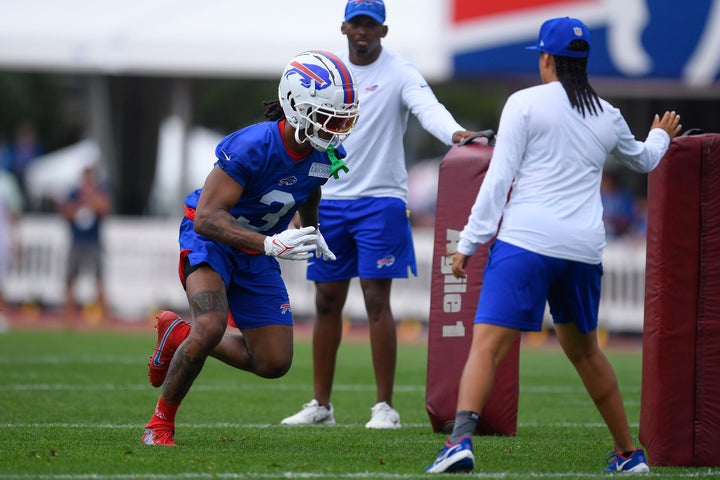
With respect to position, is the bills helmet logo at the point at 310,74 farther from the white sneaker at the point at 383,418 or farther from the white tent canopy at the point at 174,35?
the white tent canopy at the point at 174,35

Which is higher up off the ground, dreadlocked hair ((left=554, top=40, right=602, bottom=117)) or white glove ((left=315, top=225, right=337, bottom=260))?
dreadlocked hair ((left=554, top=40, right=602, bottom=117))

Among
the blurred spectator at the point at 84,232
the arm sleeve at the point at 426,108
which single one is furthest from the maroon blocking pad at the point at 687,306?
the blurred spectator at the point at 84,232

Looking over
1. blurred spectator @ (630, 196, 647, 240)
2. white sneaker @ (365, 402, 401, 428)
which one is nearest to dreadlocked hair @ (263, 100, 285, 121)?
white sneaker @ (365, 402, 401, 428)

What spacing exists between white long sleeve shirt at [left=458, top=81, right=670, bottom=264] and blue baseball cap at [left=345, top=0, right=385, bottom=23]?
7.54 ft

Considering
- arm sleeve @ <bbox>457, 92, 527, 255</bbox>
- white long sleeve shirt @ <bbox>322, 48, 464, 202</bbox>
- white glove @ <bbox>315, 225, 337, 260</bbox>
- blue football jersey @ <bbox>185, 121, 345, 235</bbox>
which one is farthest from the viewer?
white long sleeve shirt @ <bbox>322, 48, 464, 202</bbox>

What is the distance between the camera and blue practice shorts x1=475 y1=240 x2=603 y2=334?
5.39 m

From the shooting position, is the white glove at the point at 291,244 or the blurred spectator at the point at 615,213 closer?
the white glove at the point at 291,244

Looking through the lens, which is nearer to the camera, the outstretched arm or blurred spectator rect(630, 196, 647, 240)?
the outstretched arm

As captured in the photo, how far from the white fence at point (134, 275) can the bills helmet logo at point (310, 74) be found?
1117cm

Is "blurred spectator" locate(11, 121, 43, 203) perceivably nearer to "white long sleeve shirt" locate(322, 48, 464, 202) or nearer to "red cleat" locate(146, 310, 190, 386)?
"white long sleeve shirt" locate(322, 48, 464, 202)

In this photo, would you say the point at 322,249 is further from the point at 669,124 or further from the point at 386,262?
the point at 669,124

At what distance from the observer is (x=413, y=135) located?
3209 centimetres

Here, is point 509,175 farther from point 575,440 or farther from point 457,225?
point 575,440

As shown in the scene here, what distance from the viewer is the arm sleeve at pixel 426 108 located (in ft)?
23.9
